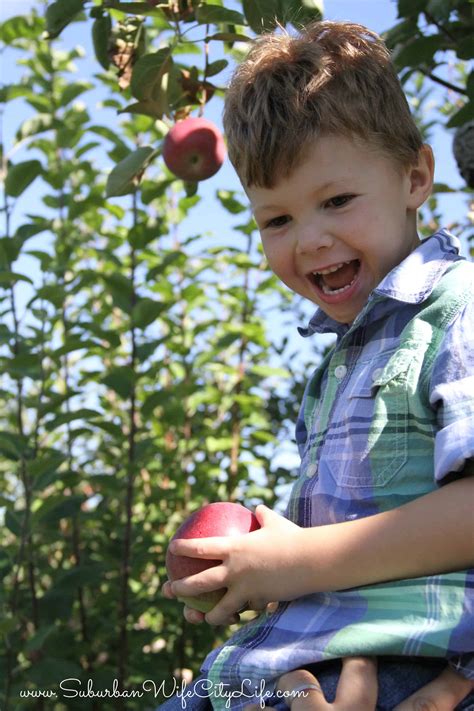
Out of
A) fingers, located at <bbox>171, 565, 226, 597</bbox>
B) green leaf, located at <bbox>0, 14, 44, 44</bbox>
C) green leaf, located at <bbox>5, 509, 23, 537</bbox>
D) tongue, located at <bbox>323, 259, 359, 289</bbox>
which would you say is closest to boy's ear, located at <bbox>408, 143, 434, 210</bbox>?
tongue, located at <bbox>323, 259, 359, 289</bbox>

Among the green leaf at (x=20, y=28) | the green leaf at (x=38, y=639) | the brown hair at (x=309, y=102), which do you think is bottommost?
the green leaf at (x=38, y=639)

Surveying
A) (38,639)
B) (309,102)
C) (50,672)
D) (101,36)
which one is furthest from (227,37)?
(50,672)

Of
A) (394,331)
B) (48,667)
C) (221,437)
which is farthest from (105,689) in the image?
(394,331)

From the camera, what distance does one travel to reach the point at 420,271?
1.15 meters

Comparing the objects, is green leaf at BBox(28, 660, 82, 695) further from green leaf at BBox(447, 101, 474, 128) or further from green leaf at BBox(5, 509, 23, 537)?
green leaf at BBox(447, 101, 474, 128)

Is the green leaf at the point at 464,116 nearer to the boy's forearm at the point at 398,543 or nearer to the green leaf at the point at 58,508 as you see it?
the boy's forearm at the point at 398,543

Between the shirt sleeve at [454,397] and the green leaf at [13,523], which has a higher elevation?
the shirt sleeve at [454,397]

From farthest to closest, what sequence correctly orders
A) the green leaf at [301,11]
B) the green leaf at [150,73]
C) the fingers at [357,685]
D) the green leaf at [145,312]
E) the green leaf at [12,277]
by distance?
1. the green leaf at [145,312]
2. the green leaf at [12,277]
3. the green leaf at [150,73]
4. the green leaf at [301,11]
5. the fingers at [357,685]

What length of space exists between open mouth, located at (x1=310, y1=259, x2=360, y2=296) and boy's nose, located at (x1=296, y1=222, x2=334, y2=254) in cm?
5

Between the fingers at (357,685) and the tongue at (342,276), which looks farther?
the tongue at (342,276)

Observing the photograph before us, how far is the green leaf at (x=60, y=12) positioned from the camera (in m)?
1.85

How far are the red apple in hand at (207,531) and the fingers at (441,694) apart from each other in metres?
0.27

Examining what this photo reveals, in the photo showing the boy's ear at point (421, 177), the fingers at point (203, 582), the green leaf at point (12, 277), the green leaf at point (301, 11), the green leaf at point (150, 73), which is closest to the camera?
the fingers at point (203, 582)

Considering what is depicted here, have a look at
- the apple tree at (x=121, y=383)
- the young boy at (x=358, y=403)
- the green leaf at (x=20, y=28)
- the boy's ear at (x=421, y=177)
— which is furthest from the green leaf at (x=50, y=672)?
the green leaf at (x=20, y=28)
